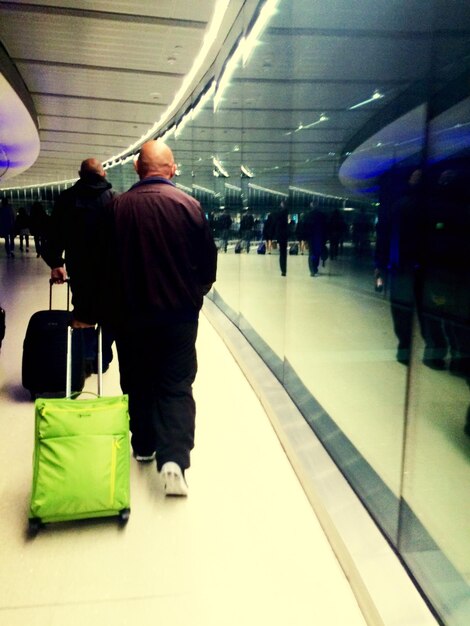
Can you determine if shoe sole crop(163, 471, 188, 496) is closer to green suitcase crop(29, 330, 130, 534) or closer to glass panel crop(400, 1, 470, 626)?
green suitcase crop(29, 330, 130, 534)

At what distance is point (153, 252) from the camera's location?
8.32ft

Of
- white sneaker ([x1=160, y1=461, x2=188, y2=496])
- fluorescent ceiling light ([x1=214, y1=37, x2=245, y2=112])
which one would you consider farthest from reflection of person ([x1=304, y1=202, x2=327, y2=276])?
white sneaker ([x1=160, y1=461, x2=188, y2=496])

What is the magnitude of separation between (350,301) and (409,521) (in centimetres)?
848

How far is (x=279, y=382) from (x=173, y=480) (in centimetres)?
199

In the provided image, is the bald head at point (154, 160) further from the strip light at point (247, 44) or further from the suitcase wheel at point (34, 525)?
the strip light at point (247, 44)

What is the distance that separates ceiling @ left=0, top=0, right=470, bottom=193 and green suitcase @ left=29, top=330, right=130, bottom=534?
1878 mm

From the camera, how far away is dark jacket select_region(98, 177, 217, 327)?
2529 millimetres

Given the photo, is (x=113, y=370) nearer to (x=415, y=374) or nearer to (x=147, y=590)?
(x=147, y=590)

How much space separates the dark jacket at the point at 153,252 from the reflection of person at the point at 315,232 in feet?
31.5

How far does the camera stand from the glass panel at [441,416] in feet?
5.76

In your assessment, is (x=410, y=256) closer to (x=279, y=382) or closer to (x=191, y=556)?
(x=279, y=382)

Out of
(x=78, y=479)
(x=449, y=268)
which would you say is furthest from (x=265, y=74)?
(x=78, y=479)

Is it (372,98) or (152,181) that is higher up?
(372,98)

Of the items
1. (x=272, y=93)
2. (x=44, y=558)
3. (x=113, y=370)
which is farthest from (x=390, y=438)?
(x=272, y=93)
